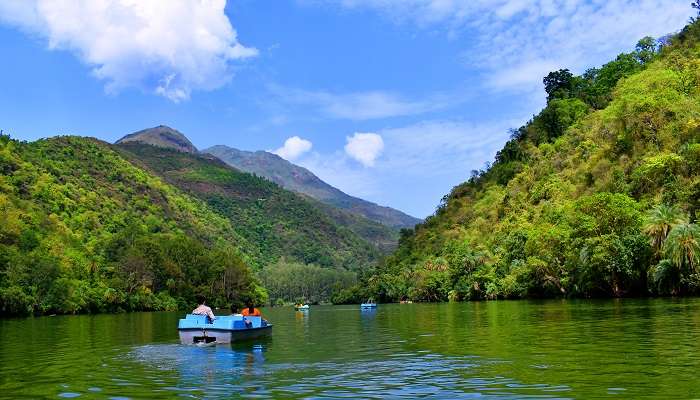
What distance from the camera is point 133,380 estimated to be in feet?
70.4

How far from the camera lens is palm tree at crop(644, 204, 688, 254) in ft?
232

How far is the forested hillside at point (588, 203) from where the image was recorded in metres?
75.3

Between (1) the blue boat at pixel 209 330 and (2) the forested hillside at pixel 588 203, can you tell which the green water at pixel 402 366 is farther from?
(2) the forested hillside at pixel 588 203

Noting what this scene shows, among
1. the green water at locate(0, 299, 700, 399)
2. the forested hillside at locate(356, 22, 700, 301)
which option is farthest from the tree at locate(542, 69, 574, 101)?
the green water at locate(0, 299, 700, 399)

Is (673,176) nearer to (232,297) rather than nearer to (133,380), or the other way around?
(133,380)

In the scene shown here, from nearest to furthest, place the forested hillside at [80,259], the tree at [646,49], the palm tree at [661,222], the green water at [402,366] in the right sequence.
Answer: the green water at [402,366]
the palm tree at [661,222]
the forested hillside at [80,259]
the tree at [646,49]

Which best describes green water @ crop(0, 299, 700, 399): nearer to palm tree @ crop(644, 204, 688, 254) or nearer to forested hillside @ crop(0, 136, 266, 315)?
palm tree @ crop(644, 204, 688, 254)

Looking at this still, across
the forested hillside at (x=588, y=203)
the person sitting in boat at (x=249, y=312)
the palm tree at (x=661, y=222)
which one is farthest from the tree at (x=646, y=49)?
the person sitting in boat at (x=249, y=312)

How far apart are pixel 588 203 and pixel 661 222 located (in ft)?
36.2

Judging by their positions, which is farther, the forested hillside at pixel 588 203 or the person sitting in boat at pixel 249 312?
the forested hillside at pixel 588 203

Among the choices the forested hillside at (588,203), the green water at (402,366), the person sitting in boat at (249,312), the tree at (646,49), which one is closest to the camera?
the green water at (402,366)

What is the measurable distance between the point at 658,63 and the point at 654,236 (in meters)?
76.3

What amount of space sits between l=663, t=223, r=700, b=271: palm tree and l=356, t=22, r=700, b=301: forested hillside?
0.12 m

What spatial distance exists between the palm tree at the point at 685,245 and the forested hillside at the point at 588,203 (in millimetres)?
124
